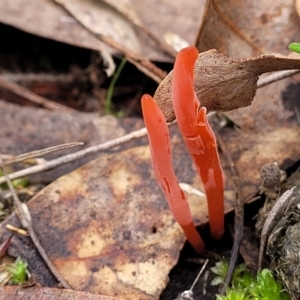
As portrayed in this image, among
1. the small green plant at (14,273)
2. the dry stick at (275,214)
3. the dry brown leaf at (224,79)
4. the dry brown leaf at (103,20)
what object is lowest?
the small green plant at (14,273)

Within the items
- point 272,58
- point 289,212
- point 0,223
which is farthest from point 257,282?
point 0,223

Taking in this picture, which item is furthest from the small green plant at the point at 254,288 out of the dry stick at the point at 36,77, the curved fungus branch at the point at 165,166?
the dry stick at the point at 36,77

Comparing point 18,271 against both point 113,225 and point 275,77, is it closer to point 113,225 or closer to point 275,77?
point 113,225

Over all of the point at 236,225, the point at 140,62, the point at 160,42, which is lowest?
the point at 236,225

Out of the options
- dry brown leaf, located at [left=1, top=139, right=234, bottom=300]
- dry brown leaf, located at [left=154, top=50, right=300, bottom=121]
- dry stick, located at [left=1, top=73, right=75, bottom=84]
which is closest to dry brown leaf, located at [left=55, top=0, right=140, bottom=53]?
dry stick, located at [left=1, top=73, right=75, bottom=84]

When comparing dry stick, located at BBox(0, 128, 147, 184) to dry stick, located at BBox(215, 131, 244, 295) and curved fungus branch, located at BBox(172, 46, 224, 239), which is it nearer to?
dry stick, located at BBox(215, 131, 244, 295)

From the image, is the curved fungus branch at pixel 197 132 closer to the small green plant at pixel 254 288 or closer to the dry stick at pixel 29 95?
the small green plant at pixel 254 288

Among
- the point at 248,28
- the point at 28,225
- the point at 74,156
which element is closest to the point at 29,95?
the point at 74,156
